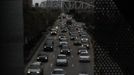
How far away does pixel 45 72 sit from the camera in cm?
2956

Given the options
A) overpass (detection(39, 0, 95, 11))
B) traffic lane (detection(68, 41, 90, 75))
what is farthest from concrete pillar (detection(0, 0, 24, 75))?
overpass (detection(39, 0, 95, 11))

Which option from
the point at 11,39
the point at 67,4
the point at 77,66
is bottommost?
the point at 77,66

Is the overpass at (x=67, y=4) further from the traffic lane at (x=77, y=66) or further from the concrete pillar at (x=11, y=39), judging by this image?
the concrete pillar at (x=11, y=39)

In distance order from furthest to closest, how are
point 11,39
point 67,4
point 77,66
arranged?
point 67,4, point 77,66, point 11,39

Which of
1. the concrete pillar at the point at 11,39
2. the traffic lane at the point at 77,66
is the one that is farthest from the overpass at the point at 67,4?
the concrete pillar at the point at 11,39

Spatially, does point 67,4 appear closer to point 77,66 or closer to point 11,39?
point 77,66

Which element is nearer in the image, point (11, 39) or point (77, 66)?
point (11, 39)

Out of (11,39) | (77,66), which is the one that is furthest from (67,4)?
(11,39)

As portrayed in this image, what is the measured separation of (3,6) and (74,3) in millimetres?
167673

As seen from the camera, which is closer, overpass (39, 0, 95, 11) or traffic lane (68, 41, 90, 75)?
traffic lane (68, 41, 90, 75)

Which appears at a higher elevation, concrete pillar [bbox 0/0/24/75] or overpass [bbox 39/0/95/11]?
concrete pillar [bbox 0/0/24/75]

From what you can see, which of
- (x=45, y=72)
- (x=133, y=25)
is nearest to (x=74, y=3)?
(x=45, y=72)

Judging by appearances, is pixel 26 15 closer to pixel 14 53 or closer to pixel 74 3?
pixel 14 53

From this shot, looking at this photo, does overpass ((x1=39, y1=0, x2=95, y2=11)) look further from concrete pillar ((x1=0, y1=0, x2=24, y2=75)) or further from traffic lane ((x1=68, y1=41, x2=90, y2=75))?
concrete pillar ((x1=0, y1=0, x2=24, y2=75))
